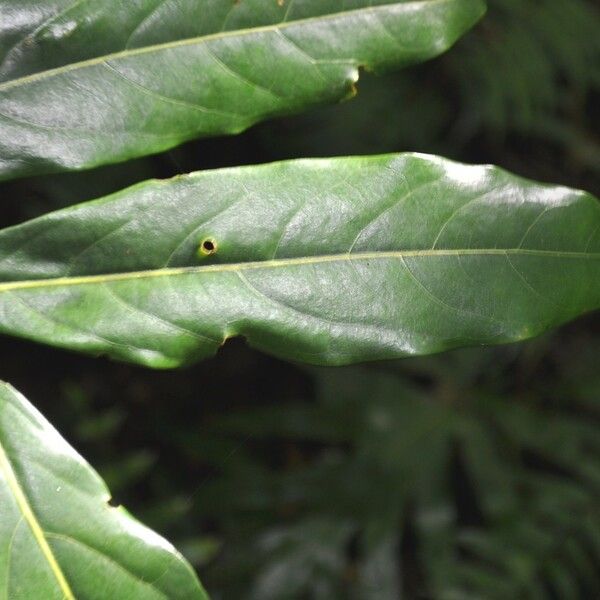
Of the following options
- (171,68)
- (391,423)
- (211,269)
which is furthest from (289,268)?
(391,423)

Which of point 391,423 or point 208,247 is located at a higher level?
point 208,247

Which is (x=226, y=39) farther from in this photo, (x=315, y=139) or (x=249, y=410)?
(x=249, y=410)

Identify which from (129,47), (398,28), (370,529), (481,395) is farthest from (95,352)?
(481,395)

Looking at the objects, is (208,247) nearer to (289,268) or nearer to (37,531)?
(289,268)

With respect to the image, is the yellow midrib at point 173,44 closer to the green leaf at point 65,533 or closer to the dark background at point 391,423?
the green leaf at point 65,533

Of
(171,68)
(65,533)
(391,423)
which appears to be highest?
(171,68)

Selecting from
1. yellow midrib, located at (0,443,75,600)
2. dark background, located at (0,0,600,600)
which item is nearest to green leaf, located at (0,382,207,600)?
yellow midrib, located at (0,443,75,600)

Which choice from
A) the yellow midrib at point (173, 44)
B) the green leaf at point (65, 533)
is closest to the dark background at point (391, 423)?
the yellow midrib at point (173, 44)

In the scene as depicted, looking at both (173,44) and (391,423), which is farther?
(391,423)
